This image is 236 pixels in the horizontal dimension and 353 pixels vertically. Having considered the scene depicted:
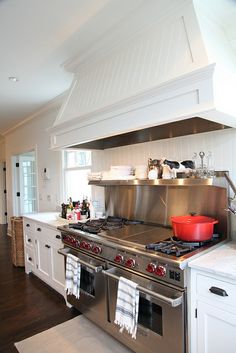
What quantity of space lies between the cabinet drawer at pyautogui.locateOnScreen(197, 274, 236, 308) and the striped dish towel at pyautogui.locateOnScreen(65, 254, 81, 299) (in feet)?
3.98

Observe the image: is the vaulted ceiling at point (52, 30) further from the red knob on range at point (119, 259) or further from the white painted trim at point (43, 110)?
the red knob on range at point (119, 259)

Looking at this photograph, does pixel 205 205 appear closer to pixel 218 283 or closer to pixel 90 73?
pixel 218 283

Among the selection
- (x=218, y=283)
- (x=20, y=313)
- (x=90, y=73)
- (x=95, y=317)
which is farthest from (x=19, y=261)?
(x=218, y=283)

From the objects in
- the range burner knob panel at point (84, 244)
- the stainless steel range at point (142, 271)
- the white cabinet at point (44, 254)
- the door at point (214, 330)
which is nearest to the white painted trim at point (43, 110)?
the white cabinet at point (44, 254)

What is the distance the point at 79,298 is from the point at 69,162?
7.23ft

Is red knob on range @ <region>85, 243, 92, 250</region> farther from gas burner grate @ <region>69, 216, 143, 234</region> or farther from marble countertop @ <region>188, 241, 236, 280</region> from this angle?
marble countertop @ <region>188, 241, 236, 280</region>

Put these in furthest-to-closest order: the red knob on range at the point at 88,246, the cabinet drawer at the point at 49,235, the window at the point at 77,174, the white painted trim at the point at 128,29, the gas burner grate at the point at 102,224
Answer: the window at the point at 77,174 < the cabinet drawer at the point at 49,235 < the gas burner grate at the point at 102,224 < the red knob on range at the point at 88,246 < the white painted trim at the point at 128,29

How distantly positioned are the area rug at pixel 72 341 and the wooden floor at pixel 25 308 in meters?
0.10

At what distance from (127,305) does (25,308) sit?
1.53 meters

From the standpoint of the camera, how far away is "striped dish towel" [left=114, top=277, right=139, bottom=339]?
175cm

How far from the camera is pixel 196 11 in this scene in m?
1.61

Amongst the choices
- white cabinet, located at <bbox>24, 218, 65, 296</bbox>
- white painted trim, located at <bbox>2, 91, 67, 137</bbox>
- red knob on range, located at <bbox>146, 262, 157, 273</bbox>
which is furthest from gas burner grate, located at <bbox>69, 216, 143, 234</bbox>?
white painted trim, located at <bbox>2, 91, 67, 137</bbox>

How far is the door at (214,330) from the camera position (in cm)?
Answer: 139

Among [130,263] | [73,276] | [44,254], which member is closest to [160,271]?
[130,263]
